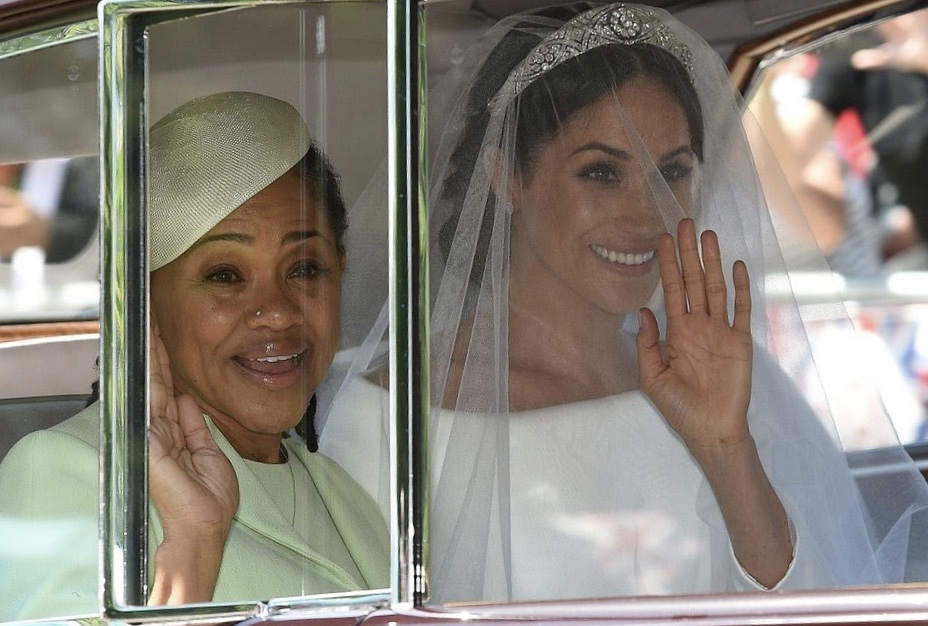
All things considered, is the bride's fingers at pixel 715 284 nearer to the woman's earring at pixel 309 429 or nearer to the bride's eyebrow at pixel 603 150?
the bride's eyebrow at pixel 603 150

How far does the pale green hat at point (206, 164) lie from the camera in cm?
144

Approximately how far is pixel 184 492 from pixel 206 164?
37 centimetres

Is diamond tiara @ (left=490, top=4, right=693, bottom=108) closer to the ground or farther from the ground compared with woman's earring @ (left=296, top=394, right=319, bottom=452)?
farther from the ground

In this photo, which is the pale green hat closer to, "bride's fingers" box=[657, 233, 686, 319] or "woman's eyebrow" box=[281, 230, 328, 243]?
"woman's eyebrow" box=[281, 230, 328, 243]

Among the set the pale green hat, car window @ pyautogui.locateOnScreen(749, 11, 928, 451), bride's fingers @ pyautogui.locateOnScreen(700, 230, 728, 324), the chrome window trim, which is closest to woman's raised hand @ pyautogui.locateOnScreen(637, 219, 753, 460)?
bride's fingers @ pyautogui.locateOnScreen(700, 230, 728, 324)

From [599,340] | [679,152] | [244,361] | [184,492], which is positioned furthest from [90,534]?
[679,152]

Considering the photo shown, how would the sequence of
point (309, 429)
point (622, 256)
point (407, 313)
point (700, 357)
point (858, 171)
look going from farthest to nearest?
point (858, 171) < point (622, 256) < point (700, 357) < point (309, 429) < point (407, 313)

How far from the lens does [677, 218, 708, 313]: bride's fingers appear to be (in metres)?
1.62

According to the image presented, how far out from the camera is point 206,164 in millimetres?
1462

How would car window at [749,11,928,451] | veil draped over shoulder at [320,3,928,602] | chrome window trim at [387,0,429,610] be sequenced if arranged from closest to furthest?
chrome window trim at [387,0,429,610]
veil draped over shoulder at [320,3,928,602]
car window at [749,11,928,451]

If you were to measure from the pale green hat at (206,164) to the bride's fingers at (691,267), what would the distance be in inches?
20.5

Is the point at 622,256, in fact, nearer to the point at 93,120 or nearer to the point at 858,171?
the point at 93,120

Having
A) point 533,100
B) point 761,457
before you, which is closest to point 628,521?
point 761,457

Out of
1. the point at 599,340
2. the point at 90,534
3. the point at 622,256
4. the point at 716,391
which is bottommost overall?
the point at 90,534
